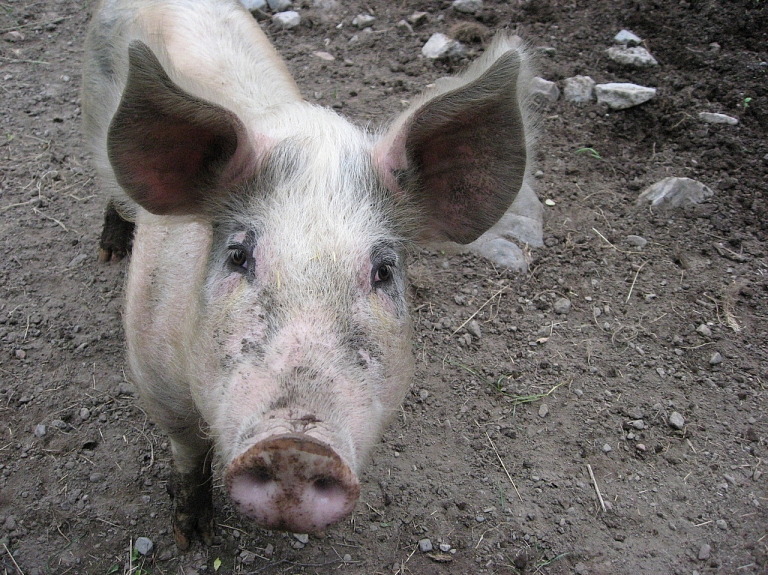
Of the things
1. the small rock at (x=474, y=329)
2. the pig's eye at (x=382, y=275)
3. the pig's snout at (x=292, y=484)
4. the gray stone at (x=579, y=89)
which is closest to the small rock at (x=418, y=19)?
Result: the gray stone at (x=579, y=89)

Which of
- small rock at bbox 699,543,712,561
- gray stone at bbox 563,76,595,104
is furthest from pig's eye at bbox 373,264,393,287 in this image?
gray stone at bbox 563,76,595,104

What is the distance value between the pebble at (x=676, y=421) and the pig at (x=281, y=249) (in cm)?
178

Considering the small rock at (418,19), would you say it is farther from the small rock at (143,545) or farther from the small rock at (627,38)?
the small rock at (143,545)

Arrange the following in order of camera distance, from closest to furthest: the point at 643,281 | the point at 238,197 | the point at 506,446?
the point at 238,197 < the point at 506,446 < the point at 643,281

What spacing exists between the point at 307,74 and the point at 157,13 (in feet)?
7.36

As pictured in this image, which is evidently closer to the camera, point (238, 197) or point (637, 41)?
point (238, 197)

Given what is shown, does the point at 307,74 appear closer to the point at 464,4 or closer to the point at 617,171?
the point at 464,4

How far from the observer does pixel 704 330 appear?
12.4 feet

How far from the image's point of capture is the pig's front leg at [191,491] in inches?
106

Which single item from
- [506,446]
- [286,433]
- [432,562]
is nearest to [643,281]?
[506,446]

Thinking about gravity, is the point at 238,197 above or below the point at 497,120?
below

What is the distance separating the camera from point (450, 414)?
3.42 metres

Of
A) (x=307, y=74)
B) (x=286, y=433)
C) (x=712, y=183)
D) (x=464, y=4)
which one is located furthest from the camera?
(x=464, y=4)

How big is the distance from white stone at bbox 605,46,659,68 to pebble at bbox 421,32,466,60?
1.33m
